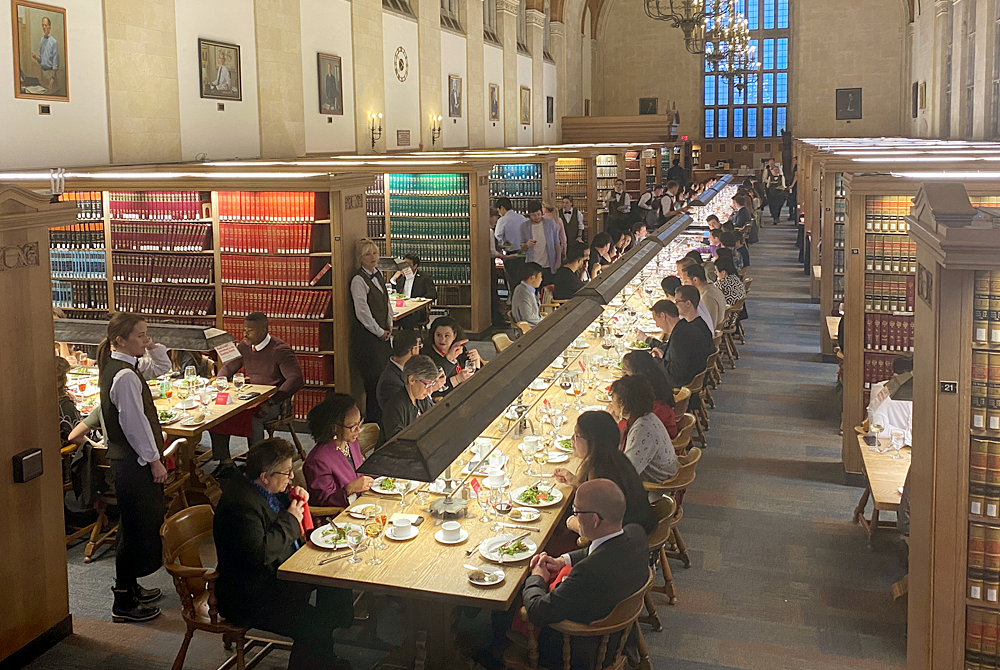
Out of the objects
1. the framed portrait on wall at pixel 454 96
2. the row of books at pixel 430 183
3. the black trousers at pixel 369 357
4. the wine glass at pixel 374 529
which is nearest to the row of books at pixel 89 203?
the black trousers at pixel 369 357

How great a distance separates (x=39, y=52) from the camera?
9.72m

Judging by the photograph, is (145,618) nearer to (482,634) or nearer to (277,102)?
(482,634)

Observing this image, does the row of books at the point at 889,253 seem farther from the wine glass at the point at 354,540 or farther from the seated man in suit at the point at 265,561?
the seated man in suit at the point at 265,561

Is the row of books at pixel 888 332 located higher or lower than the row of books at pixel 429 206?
lower

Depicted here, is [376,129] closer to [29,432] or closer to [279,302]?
[279,302]

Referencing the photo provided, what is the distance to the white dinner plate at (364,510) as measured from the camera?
462 cm

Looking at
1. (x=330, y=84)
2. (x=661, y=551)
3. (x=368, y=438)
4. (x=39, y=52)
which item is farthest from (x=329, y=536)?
(x=330, y=84)

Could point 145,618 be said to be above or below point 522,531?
below

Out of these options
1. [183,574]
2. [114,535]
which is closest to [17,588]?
[183,574]

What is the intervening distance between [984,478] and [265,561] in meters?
3.04

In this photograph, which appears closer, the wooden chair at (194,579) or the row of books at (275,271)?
the wooden chair at (194,579)

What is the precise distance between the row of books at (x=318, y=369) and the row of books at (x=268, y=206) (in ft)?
4.03

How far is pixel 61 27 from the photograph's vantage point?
9.99m

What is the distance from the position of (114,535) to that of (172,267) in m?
3.21
